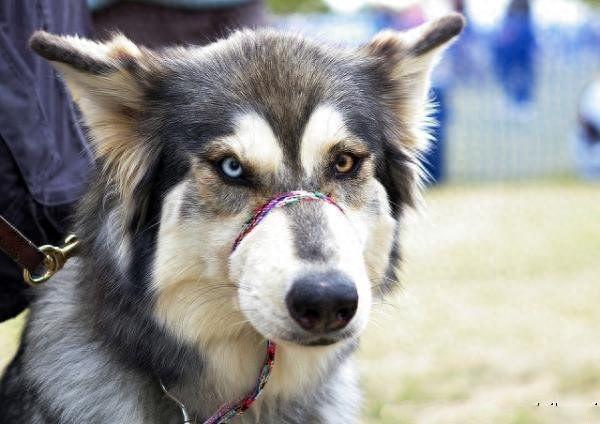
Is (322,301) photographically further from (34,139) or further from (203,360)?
(34,139)

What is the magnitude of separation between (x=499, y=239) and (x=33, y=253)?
7.23 meters

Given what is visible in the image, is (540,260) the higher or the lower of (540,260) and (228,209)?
the lower

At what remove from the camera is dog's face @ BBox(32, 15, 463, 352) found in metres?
2.58

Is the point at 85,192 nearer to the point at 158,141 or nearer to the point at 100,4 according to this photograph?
the point at 158,141

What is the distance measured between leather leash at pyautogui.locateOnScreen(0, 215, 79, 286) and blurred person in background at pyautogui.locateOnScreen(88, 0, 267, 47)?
A: 66.6 inches

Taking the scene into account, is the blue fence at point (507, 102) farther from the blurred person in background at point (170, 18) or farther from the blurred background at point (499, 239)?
the blurred person in background at point (170, 18)

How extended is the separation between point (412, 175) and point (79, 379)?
1292mm

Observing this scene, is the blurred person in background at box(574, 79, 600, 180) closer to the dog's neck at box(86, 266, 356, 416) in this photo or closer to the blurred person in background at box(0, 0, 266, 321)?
the blurred person in background at box(0, 0, 266, 321)

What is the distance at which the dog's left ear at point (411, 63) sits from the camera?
3.10 m

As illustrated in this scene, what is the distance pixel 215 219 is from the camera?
2738 mm

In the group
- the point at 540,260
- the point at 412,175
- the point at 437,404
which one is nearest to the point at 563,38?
the point at 540,260

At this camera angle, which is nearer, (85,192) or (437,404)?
(85,192)

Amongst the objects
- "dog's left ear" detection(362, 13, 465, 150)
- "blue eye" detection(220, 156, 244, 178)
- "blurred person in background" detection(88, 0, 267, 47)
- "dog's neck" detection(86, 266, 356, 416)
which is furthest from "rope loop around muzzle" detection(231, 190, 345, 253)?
"blurred person in background" detection(88, 0, 267, 47)

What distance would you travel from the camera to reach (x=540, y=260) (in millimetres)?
8523
